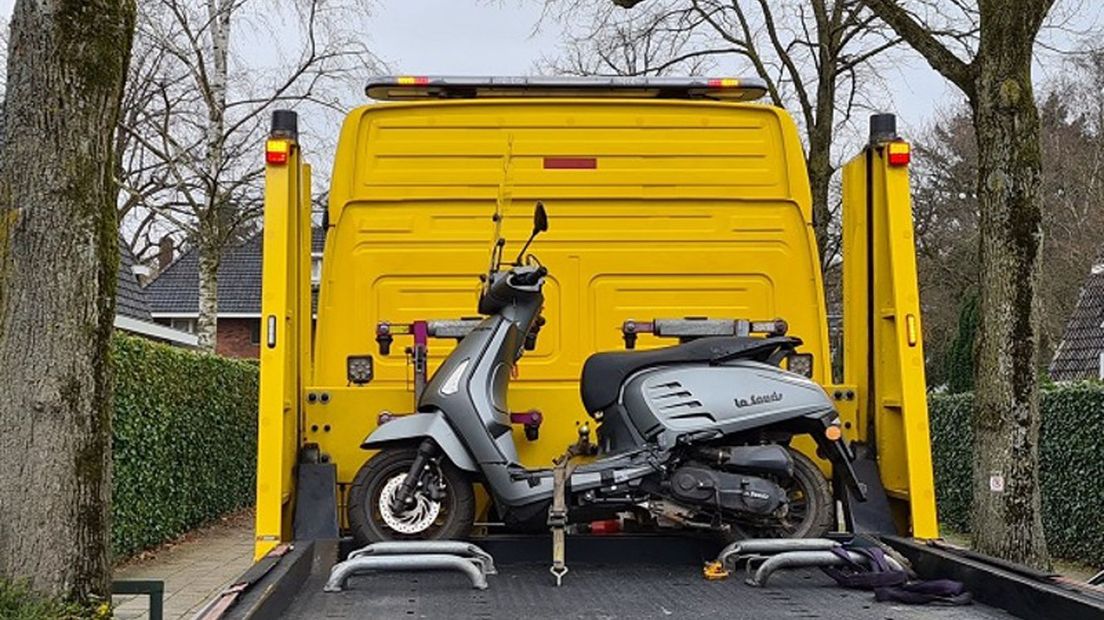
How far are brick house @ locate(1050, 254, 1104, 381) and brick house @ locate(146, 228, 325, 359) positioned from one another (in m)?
26.8

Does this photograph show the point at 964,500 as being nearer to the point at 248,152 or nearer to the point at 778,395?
the point at 778,395

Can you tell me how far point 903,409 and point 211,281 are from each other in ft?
64.2

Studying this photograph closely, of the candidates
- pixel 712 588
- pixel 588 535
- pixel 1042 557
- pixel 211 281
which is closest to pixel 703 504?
pixel 712 588

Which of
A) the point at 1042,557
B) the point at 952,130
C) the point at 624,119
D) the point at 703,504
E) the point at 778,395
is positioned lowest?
the point at 1042,557

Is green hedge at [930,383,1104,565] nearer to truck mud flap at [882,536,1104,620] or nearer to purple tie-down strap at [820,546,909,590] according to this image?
truck mud flap at [882,536,1104,620]

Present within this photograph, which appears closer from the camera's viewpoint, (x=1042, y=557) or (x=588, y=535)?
(x=588, y=535)

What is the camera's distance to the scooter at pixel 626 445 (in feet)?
16.6

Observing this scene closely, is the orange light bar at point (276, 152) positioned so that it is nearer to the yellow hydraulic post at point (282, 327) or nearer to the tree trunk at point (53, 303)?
the yellow hydraulic post at point (282, 327)

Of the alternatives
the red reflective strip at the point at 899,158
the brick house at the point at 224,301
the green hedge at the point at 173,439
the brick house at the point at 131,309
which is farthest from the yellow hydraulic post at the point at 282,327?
the brick house at the point at 224,301

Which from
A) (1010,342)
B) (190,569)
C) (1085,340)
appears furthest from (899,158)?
(1085,340)

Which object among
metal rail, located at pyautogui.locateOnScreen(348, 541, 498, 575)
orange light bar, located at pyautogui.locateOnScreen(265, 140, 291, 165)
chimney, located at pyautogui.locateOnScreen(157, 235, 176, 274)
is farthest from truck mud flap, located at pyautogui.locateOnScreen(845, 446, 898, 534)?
chimney, located at pyautogui.locateOnScreen(157, 235, 176, 274)

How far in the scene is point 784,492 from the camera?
204 inches

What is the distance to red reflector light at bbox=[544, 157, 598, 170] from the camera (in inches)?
248

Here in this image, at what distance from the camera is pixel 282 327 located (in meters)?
5.43
